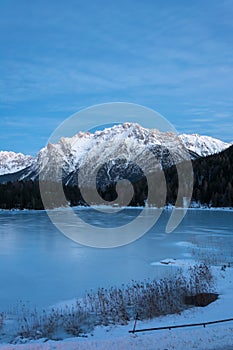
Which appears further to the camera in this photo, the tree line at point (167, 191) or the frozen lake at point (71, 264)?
the tree line at point (167, 191)

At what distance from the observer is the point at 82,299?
736 inches

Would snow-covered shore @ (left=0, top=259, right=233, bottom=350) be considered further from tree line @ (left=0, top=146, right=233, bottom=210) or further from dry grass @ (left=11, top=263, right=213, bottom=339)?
tree line @ (left=0, top=146, right=233, bottom=210)

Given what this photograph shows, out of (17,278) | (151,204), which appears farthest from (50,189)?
(17,278)

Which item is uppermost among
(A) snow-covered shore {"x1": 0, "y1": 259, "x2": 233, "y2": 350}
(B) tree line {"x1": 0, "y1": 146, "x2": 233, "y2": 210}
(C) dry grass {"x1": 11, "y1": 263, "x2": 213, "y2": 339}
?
(B) tree line {"x1": 0, "y1": 146, "x2": 233, "y2": 210}

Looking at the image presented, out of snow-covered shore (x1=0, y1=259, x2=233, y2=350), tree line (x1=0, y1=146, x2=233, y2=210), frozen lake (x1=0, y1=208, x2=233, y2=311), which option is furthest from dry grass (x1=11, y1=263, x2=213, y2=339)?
tree line (x1=0, y1=146, x2=233, y2=210)

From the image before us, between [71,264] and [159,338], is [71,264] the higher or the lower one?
the lower one

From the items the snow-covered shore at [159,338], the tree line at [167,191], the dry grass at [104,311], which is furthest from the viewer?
the tree line at [167,191]

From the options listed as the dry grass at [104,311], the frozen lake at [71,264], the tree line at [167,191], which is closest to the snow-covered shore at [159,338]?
the dry grass at [104,311]

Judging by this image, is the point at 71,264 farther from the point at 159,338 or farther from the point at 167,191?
the point at 167,191

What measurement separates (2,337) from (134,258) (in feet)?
58.1

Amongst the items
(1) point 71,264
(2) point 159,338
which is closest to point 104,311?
(2) point 159,338

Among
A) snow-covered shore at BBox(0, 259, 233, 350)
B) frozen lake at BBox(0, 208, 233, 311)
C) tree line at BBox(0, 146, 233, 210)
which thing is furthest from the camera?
tree line at BBox(0, 146, 233, 210)

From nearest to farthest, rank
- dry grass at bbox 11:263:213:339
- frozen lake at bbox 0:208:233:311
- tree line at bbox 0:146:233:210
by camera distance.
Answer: dry grass at bbox 11:263:213:339, frozen lake at bbox 0:208:233:311, tree line at bbox 0:146:233:210

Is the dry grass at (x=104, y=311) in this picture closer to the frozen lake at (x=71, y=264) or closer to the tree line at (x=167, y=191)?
the frozen lake at (x=71, y=264)
